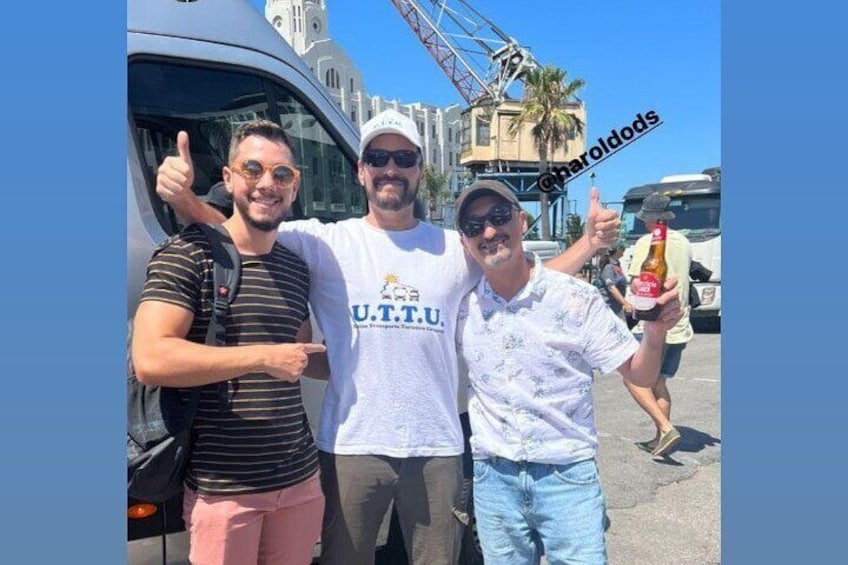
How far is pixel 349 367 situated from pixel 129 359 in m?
0.60

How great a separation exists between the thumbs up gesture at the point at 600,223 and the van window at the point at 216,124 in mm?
1096

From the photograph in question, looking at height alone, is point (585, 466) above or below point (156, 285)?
below

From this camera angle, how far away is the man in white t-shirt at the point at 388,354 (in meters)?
1.91

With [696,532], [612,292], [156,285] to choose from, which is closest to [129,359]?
[156,285]

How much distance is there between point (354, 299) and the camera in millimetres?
1924

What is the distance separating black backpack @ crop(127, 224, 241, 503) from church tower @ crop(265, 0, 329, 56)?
1305 mm

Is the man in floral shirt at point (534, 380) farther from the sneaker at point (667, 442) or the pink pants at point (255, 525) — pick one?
the sneaker at point (667, 442)

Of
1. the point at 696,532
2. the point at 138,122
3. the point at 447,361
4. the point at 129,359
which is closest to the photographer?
the point at 129,359

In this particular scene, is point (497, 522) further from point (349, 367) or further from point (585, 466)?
A: point (349, 367)

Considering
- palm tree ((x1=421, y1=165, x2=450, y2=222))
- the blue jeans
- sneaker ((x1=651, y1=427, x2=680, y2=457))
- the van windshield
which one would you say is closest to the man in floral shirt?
the blue jeans

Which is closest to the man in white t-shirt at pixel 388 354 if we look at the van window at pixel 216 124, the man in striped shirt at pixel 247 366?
the man in striped shirt at pixel 247 366

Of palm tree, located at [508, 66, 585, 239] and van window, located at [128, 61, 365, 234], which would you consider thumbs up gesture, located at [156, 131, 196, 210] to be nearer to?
van window, located at [128, 61, 365, 234]

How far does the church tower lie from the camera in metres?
5.39

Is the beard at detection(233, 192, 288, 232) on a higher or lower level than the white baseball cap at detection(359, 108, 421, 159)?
lower
